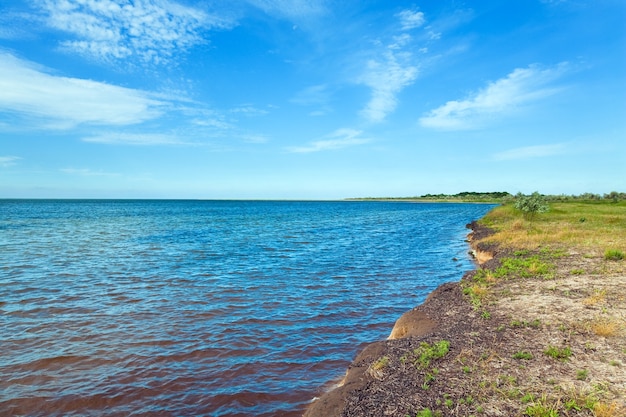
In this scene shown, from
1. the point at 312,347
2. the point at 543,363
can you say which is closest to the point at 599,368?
the point at 543,363

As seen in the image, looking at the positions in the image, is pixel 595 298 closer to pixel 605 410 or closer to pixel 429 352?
pixel 429 352

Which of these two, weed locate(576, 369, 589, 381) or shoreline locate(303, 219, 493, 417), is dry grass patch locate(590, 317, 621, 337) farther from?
shoreline locate(303, 219, 493, 417)

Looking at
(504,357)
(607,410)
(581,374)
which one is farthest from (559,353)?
(607,410)

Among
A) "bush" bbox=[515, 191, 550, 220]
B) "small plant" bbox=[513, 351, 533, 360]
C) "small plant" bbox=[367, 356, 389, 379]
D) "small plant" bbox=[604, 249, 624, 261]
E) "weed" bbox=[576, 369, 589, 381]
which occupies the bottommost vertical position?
"small plant" bbox=[367, 356, 389, 379]

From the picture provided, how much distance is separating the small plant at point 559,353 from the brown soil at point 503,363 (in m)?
0.06

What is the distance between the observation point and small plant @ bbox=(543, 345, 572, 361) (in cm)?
920

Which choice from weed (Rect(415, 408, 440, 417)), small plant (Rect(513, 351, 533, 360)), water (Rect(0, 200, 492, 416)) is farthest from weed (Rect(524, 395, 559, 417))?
water (Rect(0, 200, 492, 416))

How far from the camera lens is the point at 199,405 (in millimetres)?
10242

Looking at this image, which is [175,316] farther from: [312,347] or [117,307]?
[312,347]

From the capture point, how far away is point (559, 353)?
9.28m

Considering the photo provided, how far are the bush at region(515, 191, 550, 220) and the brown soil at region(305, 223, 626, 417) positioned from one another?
3492cm

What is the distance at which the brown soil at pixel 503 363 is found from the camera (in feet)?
24.2

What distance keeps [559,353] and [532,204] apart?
4337 cm

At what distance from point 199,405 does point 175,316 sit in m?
7.77
